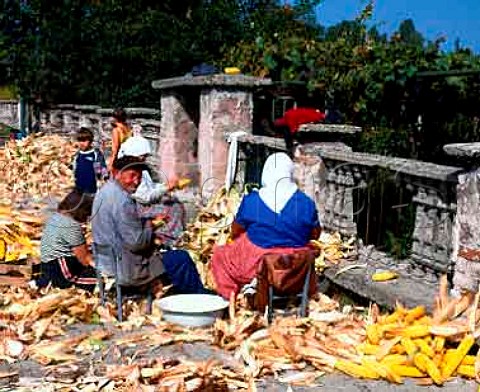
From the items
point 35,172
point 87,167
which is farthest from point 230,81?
point 35,172

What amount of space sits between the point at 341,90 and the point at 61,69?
1050 cm

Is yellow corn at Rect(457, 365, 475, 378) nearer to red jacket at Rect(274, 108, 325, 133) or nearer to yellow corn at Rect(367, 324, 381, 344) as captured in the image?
yellow corn at Rect(367, 324, 381, 344)

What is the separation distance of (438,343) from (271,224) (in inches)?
63.2

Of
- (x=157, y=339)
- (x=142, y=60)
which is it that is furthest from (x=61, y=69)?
(x=157, y=339)

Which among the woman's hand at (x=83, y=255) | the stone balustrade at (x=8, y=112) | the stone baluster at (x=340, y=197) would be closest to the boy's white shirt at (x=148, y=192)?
the woman's hand at (x=83, y=255)

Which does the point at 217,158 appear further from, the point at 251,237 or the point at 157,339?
the point at 157,339

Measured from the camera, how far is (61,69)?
755 inches

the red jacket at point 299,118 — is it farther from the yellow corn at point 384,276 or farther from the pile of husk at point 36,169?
the pile of husk at point 36,169

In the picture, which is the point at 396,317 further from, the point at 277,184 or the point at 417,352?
the point at 277,184

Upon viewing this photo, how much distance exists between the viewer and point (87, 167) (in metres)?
10.6

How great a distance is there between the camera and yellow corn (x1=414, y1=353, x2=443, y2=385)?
494 cm

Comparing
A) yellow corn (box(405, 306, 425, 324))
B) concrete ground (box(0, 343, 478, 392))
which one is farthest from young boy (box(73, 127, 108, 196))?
yellow corn (box(405, 306, 425, 324))

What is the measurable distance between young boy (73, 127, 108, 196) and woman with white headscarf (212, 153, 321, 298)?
4525mm

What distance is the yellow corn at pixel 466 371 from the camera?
499cm
